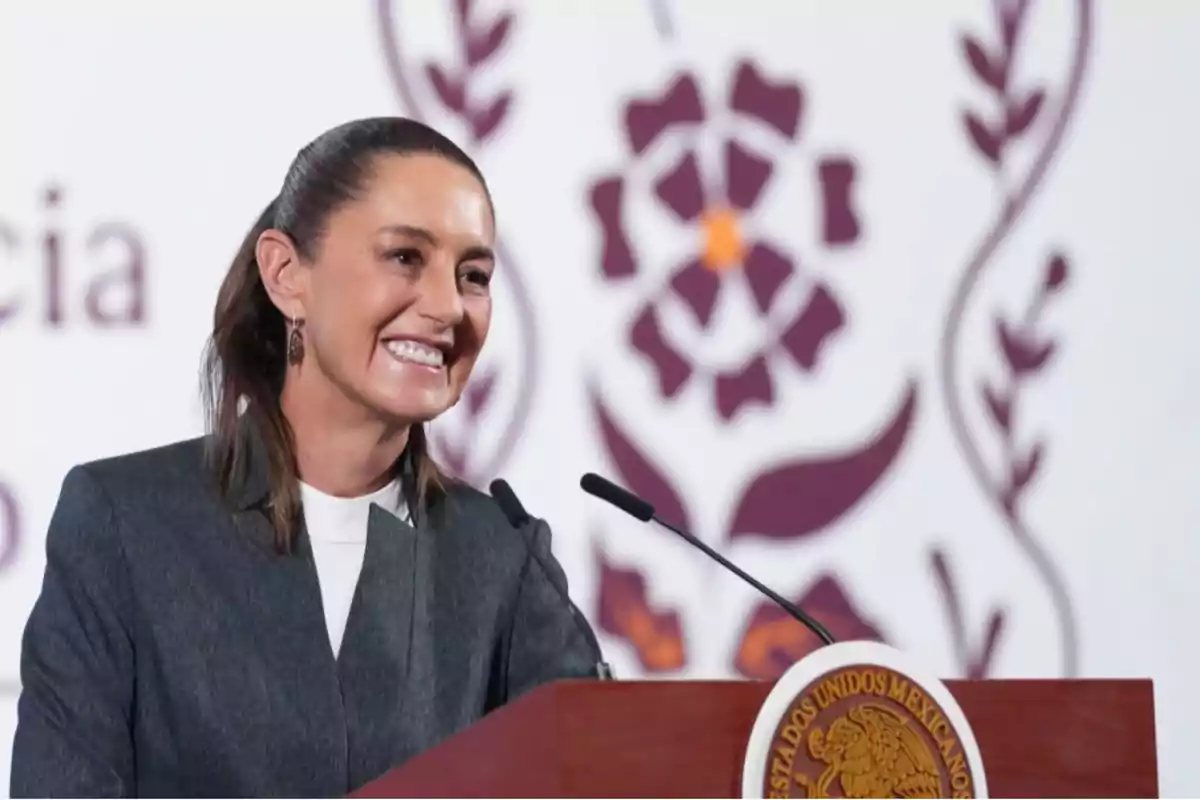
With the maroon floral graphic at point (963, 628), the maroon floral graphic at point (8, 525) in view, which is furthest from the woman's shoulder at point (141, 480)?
the maroon floral graphic at point (963, 628)

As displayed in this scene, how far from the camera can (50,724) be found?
1564 mm

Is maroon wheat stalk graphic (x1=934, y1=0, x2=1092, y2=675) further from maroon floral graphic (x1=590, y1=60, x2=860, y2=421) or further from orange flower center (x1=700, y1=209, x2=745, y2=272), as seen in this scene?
orange flower center (x1=700, y1=209, x2=745, y2=272)

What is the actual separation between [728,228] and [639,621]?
610 millimetres

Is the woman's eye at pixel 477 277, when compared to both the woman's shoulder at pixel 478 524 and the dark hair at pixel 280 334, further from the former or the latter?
the woman's shoulder at pixel 478 524

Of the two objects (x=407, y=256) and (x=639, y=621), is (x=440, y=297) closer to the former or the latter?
(x=407, y=256)

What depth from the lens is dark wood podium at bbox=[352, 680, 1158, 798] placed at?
43.5 inches

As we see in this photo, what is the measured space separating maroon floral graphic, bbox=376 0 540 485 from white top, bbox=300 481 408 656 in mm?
481

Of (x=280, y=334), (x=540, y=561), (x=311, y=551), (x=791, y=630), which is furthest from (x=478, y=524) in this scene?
(x=791, y=630)

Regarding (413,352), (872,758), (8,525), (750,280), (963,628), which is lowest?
(963,628)

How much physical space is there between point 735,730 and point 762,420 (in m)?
1.26

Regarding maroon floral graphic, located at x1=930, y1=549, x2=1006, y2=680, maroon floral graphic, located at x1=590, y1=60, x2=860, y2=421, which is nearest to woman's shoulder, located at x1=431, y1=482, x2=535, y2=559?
maroon floral graphic, located at x1=590, y1=60, x2=860, y2=421

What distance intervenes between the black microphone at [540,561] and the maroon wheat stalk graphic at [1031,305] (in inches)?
31.0

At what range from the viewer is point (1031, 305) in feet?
8.05

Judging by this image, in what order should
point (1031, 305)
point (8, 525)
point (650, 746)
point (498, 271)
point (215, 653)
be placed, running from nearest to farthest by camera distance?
point (650, 746), point (215, 653), point (8, 525), point (498, 271), point (1031, 305)
